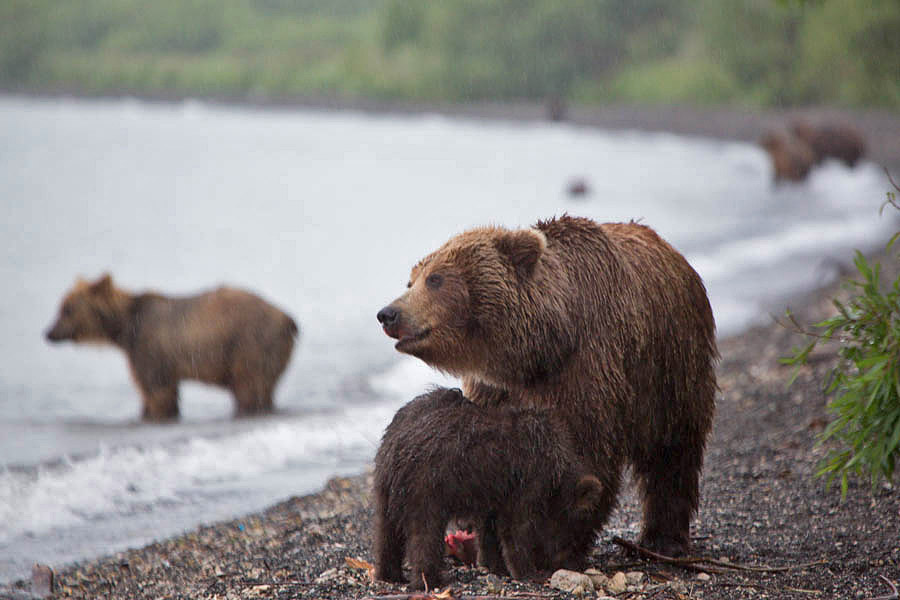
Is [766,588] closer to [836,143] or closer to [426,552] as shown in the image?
[426,552]

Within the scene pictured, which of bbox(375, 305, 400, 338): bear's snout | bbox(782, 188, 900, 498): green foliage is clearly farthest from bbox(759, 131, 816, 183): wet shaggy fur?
bbox(375, 305, 400, 338): bear's snout

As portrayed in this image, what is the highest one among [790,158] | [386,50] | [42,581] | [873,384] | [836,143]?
[386,50]

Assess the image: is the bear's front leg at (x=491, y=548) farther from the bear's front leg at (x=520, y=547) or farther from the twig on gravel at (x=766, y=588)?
the twig on gravel at (x=766, y=588)

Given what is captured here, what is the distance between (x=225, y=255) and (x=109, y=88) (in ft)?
188

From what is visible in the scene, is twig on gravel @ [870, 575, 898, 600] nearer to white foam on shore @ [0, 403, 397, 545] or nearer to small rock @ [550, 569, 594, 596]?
small rock @ [550, 569, 594, 596]

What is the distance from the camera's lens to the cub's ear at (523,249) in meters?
4.92

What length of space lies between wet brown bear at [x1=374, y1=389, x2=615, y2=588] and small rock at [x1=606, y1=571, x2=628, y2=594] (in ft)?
0.66

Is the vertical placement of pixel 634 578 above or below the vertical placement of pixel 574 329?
below

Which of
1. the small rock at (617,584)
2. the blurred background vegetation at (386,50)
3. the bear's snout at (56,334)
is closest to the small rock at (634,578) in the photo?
the small rock at (617,584)

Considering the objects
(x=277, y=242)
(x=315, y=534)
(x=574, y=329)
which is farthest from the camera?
(x=277, y=242)

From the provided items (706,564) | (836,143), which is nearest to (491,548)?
(706,564)

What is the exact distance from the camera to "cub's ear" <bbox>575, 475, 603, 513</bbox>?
484 centimetres

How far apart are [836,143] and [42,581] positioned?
3547 centimetres

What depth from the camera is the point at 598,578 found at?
4.94 meters
